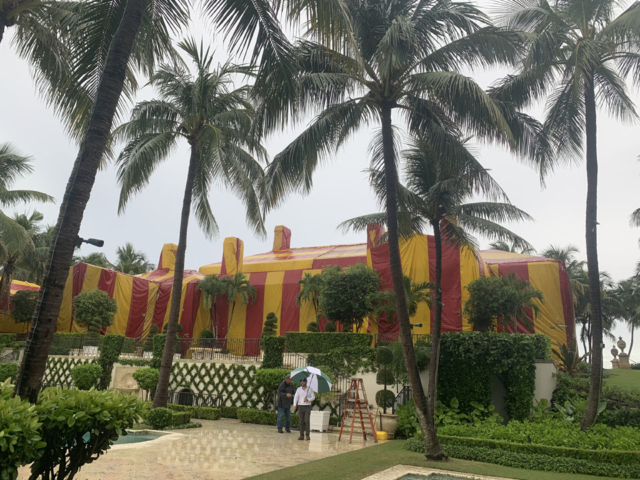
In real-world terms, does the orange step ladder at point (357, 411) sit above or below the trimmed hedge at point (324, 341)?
below

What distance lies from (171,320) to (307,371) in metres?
3.92

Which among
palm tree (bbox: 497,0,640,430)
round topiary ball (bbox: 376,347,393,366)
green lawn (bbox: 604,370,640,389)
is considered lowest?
green lawn (bbox: 604,370,640,389)

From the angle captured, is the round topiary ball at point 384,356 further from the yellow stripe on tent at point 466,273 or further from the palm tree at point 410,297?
the yellow stripe on tent at point 466,273

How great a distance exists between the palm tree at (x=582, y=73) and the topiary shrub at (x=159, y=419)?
9.80m

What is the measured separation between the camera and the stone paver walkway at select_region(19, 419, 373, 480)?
7.18 metres

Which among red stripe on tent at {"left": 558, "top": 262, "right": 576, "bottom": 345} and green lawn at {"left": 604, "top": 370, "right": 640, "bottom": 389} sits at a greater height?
red stripe on tent at {"left": 558, "top": 262, "right": 576, "bottom": 345}

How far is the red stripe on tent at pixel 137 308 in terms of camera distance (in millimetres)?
29453

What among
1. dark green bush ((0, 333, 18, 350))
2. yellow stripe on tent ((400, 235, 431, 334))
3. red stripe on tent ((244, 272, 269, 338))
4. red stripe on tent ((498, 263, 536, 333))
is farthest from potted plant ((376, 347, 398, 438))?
dark green bush ((0, 333, 18, 350))

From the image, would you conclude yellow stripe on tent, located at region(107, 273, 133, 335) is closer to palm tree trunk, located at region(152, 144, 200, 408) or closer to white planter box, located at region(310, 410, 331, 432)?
palm tree trunk, located at region(152, 144, 200, 408)

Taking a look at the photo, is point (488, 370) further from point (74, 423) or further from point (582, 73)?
point (74, 423)

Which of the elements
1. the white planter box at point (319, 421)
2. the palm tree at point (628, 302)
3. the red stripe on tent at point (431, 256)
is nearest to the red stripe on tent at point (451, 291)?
the red stripe on tent at point (431, 256)

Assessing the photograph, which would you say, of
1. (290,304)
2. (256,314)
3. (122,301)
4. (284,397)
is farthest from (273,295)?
(284,397)

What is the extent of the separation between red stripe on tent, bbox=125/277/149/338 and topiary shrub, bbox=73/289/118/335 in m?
2.80

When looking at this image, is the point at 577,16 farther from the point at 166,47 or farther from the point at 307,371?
the point at 307,371
